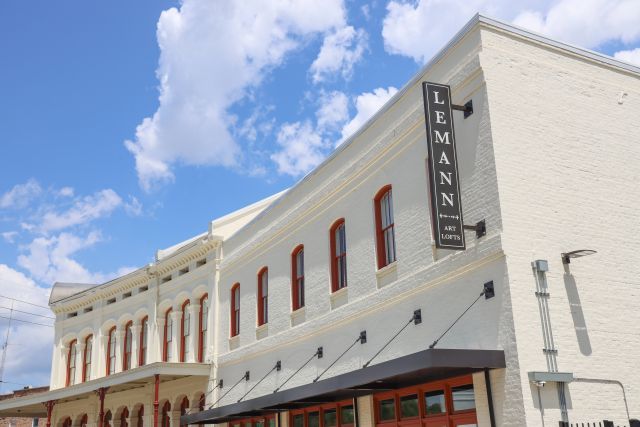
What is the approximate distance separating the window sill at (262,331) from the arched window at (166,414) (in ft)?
24.5

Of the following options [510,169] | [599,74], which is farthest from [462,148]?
[599,74]

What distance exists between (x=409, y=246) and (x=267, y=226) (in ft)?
27.3

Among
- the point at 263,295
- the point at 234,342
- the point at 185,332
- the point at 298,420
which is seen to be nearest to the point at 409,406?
the point at 298,420

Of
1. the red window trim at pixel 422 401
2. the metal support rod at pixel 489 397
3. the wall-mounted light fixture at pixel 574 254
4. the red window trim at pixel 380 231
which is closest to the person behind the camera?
the metal support rod at pixel 489 397

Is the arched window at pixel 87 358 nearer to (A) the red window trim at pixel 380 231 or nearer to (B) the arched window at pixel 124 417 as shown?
(B) the arched window at pixel 124 417

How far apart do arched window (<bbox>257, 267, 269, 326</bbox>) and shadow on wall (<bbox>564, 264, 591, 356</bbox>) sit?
38.4 feet

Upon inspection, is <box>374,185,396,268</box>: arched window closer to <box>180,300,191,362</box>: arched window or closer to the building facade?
the building facade

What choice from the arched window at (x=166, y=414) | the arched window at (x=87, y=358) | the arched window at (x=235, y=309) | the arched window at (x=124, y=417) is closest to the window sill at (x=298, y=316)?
the arched window at (x=235, y=309)

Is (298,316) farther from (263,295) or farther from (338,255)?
(263,295)

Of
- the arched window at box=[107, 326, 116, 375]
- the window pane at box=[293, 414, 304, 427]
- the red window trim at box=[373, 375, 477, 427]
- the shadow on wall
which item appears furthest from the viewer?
the arched window at box=[107, 326, 116, 375]

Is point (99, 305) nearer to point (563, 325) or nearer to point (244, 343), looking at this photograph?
point (244, 343)

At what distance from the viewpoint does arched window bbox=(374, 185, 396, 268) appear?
17000 mm

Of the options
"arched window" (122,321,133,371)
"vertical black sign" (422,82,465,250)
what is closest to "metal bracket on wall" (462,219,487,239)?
"vertical black sign" (422,82,465,250)

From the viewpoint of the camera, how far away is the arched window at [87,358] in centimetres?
3441
